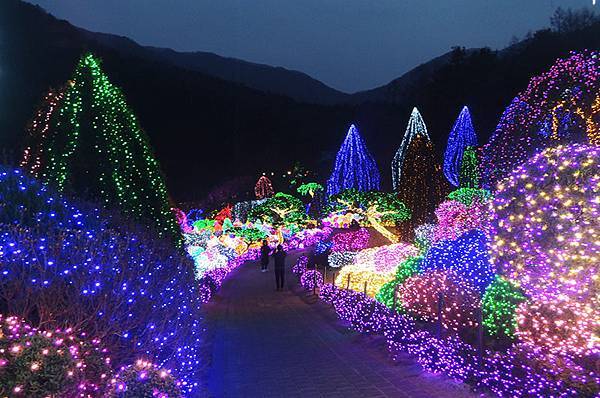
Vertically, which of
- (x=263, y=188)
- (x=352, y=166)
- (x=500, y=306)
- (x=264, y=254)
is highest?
(x=352, y=166)

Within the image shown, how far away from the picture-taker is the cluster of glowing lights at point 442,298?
8414mm

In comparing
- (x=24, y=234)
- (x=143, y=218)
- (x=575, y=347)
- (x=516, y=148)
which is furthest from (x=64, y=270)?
(x=516, y=148)

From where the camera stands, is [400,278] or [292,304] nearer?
[400,278]

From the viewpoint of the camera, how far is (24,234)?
4945 millimetres

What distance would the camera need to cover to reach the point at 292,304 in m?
16.1

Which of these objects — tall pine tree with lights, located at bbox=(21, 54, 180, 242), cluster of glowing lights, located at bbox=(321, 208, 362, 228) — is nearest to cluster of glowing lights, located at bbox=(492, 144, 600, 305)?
tall pine tree with lights, located at bbox=(21, 54, 180, 242)

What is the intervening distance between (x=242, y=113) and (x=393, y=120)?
1638 centimetres

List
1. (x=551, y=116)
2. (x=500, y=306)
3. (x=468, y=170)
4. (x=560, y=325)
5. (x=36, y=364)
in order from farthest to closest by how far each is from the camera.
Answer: (x=468, y=170)
(x=551, y=116)
(x=500, y=306)
(x=560, y=325)
(x=36, y=364)

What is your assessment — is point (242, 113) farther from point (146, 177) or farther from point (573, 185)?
point (573, 185)

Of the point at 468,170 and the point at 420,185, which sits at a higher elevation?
the point at 468,170

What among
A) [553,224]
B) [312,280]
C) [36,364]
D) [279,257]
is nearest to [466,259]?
[553,224]

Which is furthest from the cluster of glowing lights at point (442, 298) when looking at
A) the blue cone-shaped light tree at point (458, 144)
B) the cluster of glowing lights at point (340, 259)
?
the blue cone-shaped light tree at point (458, 144)

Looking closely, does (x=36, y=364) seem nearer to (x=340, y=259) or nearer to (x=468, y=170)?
(x=340, y=259)

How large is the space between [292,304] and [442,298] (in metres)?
8.72
